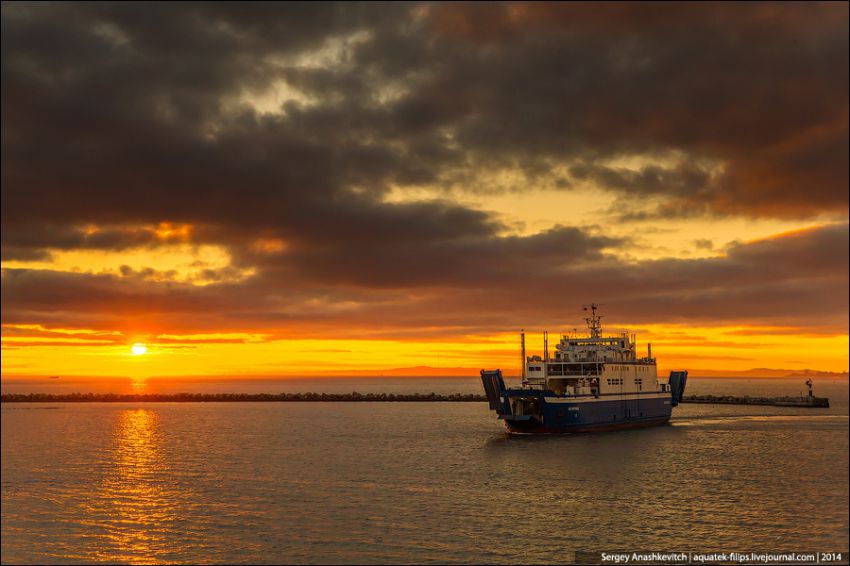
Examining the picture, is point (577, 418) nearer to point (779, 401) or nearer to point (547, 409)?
point (547, 409)

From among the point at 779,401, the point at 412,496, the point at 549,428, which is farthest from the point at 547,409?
the point at 779,401

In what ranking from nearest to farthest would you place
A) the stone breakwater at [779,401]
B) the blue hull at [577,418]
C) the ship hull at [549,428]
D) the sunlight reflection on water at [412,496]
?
the sunlight reflection on water at [412,496]
the blue hull at [577,418]
the ship hull at [549,428]
the stone breakwater at [779,401]

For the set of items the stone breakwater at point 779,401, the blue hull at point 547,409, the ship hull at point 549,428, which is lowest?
the stone breakwater at point 779,401

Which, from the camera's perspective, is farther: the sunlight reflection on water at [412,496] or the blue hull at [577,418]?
the blue hull at [577,418]

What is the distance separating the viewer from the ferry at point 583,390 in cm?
9119

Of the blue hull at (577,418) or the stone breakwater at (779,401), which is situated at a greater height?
the blue hull at (577,418)

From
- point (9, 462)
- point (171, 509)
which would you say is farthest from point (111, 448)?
point (171, 509)

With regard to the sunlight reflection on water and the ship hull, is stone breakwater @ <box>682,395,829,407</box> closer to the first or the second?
the sunlight reflection on water

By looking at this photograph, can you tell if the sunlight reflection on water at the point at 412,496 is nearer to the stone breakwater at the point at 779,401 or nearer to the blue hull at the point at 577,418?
the blue hull at the point at 577,418

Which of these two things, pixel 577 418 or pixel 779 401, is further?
pixel 779 401

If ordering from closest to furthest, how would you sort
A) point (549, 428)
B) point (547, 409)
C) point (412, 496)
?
point (412, 496) → point (547, 409) → point (549, 428)

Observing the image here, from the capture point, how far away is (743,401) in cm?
18650

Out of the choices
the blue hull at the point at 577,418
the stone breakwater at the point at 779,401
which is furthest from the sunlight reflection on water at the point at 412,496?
the stone breakwater at the point at 779,401

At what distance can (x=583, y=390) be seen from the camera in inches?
3730
